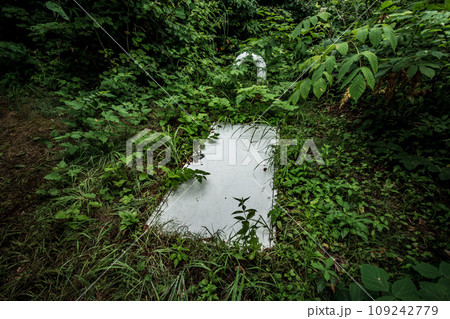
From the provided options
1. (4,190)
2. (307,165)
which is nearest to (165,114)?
(4,190)

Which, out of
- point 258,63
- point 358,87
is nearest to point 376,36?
point 358,87

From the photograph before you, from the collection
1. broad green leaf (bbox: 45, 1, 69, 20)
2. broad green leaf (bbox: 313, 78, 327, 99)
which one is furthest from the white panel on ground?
broad green leaf (bbox: 45, 1, 69, 20)

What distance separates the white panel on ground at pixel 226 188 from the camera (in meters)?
1.50

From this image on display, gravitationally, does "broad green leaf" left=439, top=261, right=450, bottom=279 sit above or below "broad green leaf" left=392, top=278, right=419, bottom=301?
above

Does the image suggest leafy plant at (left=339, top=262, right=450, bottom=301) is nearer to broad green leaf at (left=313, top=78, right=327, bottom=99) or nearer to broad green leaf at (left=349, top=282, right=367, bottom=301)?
broad green leaf at (left=349, top=282, right=367, bottom=301)

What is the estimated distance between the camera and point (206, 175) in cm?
189

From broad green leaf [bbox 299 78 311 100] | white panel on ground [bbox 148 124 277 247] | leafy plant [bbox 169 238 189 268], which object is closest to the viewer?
broad green leaf [bbox 299 78 311 100]

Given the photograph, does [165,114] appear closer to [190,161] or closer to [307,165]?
[190,161]

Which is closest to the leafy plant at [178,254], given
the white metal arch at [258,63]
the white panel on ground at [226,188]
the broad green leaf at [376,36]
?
the white panel on ground at [226,188]

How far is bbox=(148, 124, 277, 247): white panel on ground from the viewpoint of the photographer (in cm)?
150

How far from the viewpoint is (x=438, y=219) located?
1401 mm

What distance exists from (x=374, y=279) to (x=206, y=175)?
1.42 metres

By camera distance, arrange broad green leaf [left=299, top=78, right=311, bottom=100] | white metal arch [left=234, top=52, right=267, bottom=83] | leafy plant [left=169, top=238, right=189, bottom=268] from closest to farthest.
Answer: broad green leaf [left=299, top=78, right=311, bottom=100] < leafy plant [left=169, top=238, right=189, bottom=268] < white metal arch [left=234, top=52, right=267, bottom=83]

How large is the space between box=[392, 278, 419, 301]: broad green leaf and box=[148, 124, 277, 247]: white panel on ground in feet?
2.31
